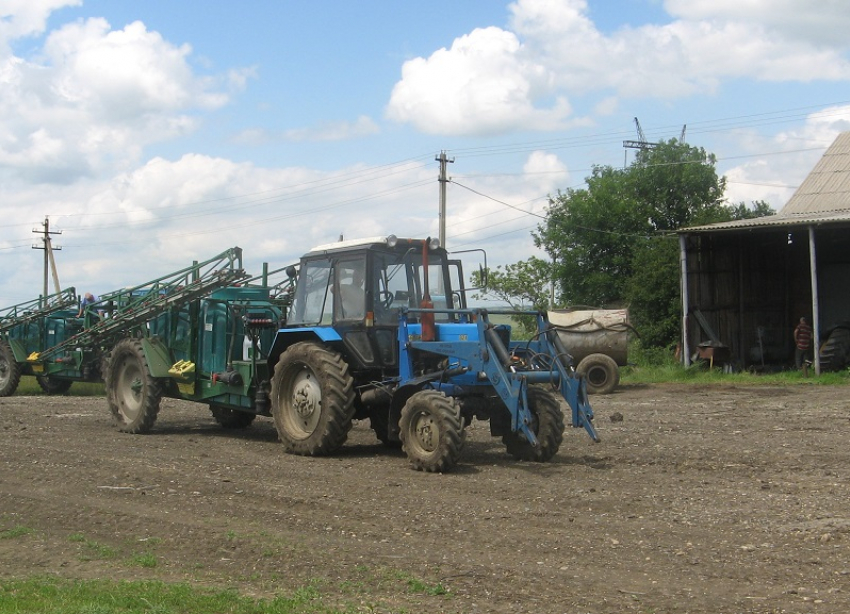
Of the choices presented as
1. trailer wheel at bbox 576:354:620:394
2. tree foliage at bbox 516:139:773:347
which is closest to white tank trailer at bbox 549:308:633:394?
trailer wheel at bbox 576:354:620:394

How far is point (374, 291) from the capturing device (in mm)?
11359

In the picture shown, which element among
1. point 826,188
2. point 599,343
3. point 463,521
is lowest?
point 463,521

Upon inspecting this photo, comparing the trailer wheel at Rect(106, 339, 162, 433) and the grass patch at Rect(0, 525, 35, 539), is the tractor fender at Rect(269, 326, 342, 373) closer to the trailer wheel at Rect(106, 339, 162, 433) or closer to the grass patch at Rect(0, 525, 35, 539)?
the trailer wheel at Rect(106, 339, 162, 433)

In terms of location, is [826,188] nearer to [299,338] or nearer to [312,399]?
[299,338]

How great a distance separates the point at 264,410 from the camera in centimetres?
1275

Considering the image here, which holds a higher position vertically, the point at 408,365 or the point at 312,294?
the point at 312,294

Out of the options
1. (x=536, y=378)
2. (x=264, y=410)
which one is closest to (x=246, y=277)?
(x=264, y=410)

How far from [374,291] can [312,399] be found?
57.7 inches


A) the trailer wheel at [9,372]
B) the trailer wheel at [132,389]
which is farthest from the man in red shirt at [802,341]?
the trailer wheel at [9,372]

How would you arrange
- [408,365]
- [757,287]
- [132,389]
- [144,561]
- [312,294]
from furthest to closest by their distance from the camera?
[757,287]
[132,389]
[312,294]
[408,365]
[144,561]

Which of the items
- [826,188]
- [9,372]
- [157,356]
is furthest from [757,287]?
[9,372]

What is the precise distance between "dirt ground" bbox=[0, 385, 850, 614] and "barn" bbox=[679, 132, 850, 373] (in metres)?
12.4

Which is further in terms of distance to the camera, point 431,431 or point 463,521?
point 431,431

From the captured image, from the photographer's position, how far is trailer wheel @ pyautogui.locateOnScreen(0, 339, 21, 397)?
22.2 m
